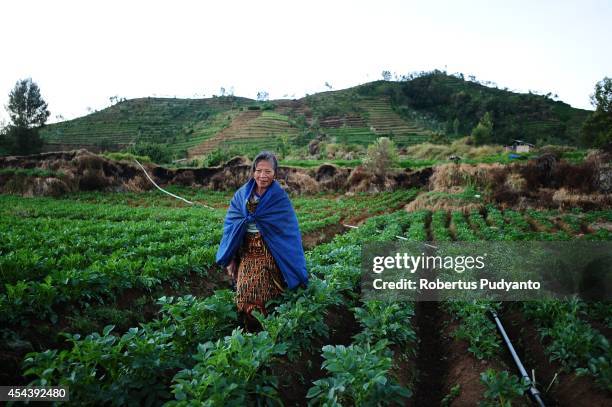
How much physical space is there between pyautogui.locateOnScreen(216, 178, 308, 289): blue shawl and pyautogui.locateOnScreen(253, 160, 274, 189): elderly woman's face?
0.11 metres

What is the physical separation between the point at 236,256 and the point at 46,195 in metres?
22.7

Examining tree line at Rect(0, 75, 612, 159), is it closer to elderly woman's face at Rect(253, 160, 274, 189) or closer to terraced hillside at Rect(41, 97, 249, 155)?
terraced hillside at Rect(41, 97, 249, 155)

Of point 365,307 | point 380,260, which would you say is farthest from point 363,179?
point 365,307

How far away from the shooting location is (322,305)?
441 centimetres

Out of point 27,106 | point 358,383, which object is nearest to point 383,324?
point 358,383

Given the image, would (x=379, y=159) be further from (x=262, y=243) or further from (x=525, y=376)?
(x=525, y=376)

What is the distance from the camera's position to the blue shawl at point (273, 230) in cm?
453

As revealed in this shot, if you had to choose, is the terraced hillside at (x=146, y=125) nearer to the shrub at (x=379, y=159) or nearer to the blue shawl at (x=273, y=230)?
the shrub at (x=379, y=159)

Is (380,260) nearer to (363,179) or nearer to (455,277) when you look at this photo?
(455,277)

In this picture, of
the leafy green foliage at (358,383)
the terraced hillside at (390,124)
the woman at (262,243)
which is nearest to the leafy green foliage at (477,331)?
the leafy green foliage at (358,383)

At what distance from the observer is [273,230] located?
4.56 metres

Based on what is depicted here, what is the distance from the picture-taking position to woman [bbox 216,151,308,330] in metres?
A: 4.47

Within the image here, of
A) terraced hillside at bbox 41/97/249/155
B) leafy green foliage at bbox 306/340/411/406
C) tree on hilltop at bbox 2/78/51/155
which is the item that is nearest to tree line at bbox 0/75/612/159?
tree on hilltop at bbox 2/78/51/155

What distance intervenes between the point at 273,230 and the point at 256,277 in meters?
0.61
